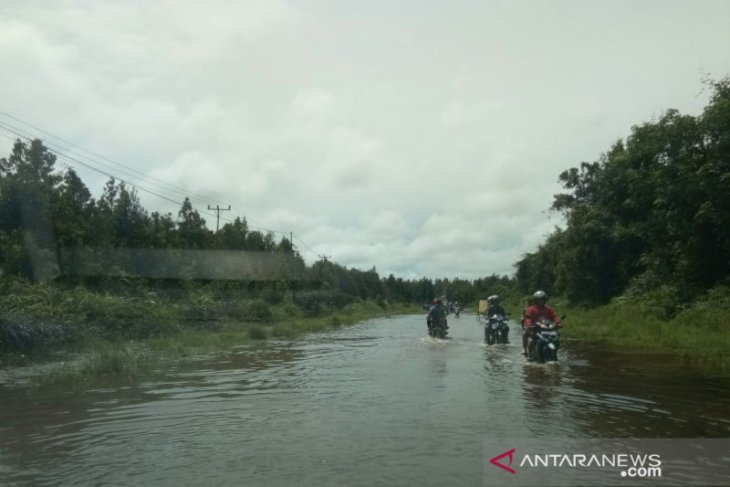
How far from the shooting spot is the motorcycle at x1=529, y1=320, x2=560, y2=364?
16.3 meters

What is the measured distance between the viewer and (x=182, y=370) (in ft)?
55.9

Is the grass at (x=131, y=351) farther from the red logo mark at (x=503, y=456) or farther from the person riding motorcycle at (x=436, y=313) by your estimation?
the red logo mark at (x=503, y=456)

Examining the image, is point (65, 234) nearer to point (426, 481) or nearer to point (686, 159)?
point (686, 159)

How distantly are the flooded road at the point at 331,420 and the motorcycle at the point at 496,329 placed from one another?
22.0ft

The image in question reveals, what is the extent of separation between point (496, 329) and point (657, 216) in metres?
12.2

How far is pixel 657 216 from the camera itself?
30.8 meters

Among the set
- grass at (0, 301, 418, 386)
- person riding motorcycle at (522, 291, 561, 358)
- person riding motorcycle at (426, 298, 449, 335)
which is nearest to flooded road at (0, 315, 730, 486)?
person riding motorcycle at (522, 291, 561, 358)

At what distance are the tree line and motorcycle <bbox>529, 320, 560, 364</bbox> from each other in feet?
34.9

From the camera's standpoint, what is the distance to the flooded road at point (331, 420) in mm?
6945

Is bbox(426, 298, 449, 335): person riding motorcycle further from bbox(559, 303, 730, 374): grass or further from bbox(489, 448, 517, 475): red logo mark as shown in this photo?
bbox(489, 448, 517, 475): red logo mark

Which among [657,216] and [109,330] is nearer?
[109,330]

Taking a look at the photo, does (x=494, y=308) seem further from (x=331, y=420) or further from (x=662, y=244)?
(x=331, y=420)

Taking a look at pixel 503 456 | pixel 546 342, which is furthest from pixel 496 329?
pixel 503 456

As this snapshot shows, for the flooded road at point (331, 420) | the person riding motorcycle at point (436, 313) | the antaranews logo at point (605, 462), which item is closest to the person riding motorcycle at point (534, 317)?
the flooded road at point (331, 420)
